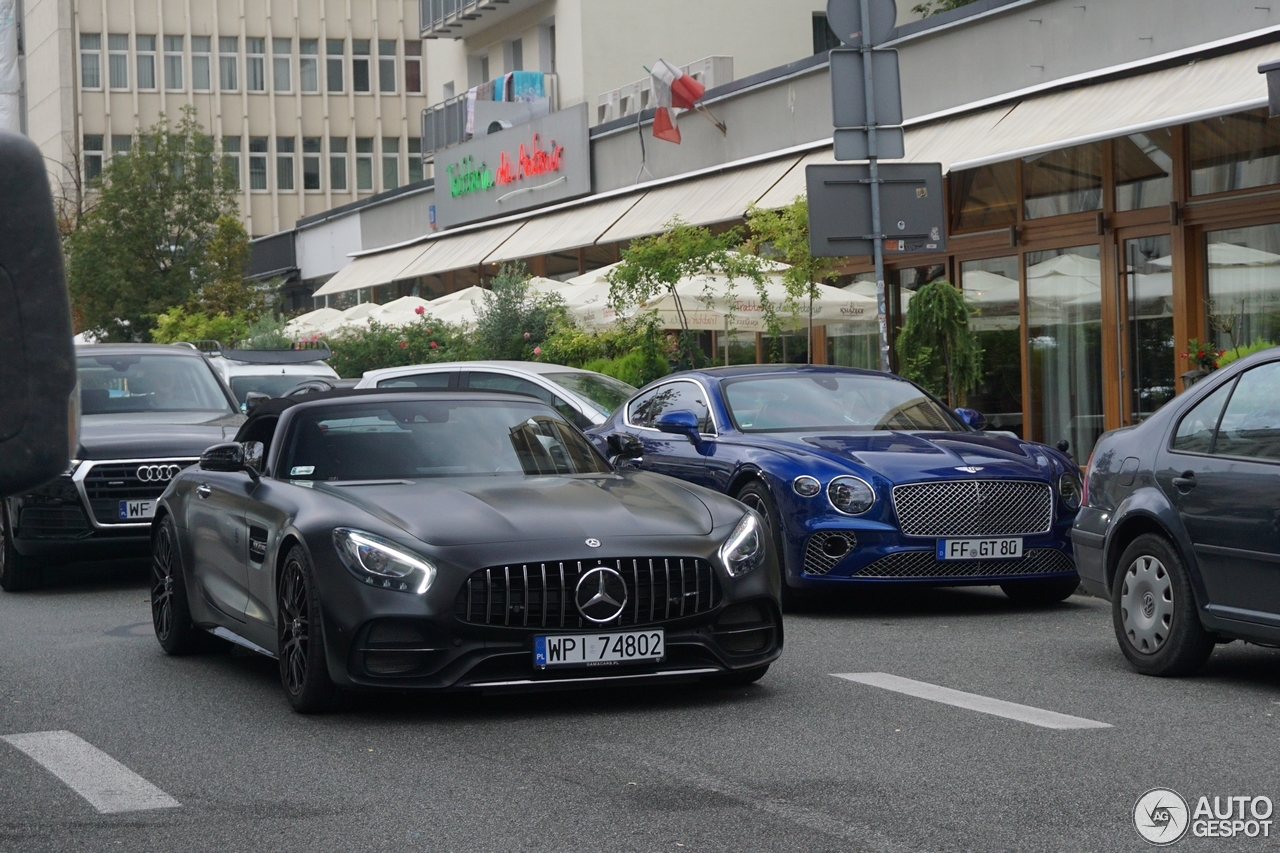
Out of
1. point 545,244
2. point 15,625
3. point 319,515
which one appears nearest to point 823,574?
point 319,515

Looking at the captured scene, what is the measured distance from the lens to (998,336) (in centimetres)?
2236

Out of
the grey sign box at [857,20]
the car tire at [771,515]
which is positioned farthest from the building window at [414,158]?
the car tire at [771,515]

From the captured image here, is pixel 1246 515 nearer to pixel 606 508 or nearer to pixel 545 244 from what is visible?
pixel 606 508

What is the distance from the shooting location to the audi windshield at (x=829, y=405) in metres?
12.0

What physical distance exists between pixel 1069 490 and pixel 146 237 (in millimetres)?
36514

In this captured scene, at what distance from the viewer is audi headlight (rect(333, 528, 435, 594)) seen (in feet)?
23.0

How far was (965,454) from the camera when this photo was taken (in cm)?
1090

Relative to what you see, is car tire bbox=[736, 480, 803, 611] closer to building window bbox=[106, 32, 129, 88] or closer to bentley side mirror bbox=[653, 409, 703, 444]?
bentley side mirror bbox=[653, 409, 703, 444]

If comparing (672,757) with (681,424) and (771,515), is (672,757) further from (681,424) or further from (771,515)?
(681,424)

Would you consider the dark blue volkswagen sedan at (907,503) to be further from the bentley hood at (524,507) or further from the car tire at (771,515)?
the bentley hood at (524,507)

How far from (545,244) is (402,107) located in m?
44.1

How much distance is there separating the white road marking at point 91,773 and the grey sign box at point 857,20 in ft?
30.5

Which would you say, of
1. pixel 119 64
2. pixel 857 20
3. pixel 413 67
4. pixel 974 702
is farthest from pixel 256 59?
pixel 974 702

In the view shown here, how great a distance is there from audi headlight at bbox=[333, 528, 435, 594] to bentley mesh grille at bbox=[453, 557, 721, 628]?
173 mm
